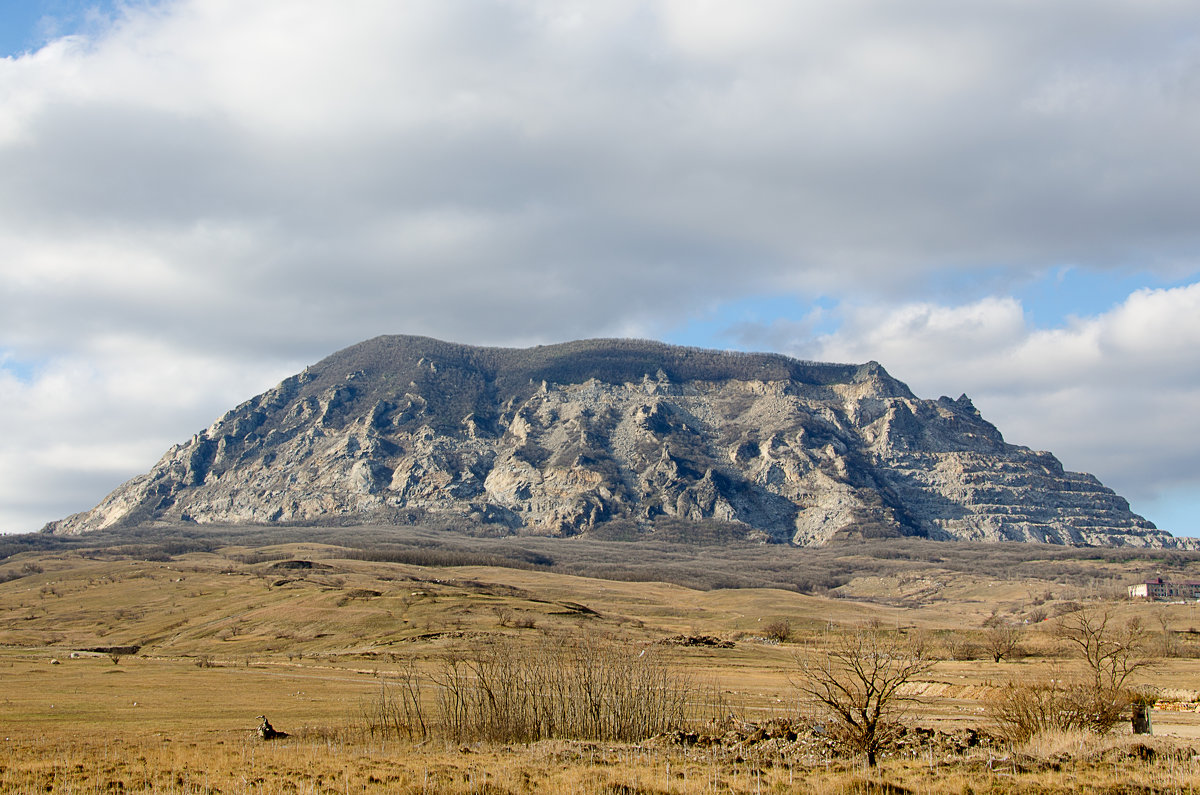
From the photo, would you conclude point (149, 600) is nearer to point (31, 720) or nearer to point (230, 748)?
point (31, 720)

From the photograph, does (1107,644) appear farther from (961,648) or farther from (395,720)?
(961,648)

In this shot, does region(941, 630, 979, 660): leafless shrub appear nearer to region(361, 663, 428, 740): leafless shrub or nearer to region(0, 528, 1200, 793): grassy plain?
region(0, 528, 1200, 793): grassy plain

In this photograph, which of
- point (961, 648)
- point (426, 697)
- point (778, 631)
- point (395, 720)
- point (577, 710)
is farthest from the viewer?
point (778, 631)

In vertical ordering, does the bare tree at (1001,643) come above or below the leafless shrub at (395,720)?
below

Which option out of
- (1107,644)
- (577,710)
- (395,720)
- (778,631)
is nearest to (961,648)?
(778,631)

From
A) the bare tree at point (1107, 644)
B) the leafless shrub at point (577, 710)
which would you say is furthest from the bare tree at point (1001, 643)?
the leafless shrub at point (577, 710)

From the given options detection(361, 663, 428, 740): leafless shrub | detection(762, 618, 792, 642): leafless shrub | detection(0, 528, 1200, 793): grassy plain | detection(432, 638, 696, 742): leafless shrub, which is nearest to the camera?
detection(0, 528, 1200, 793): grassy plain

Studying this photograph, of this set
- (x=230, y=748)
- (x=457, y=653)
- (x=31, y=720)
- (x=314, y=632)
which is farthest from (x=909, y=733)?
(x=314, y=632)

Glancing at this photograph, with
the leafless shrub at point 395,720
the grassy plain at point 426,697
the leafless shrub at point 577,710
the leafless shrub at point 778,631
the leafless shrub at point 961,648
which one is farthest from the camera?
the leafless shrub at point 778,631

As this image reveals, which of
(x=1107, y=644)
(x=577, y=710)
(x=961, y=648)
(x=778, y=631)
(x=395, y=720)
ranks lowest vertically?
(x=778, y=631)

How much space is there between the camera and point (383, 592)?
184250mm

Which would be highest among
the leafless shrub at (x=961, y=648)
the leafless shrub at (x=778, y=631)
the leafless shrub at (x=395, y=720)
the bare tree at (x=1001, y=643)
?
the leafless shrub at (x=395, y=720)

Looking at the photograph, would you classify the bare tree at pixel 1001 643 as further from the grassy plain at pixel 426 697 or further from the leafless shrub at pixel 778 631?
the leafless shrub at pixel 778 631

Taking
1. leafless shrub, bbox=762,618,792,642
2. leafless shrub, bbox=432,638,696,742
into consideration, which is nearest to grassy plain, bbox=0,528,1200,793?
leafless shrub, bbox=762,618,792,642
